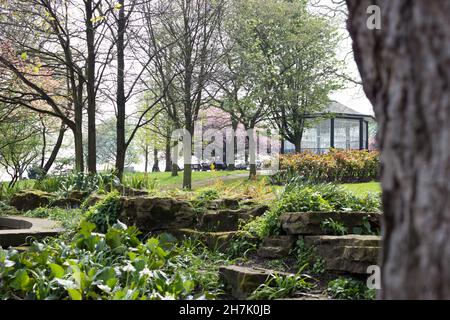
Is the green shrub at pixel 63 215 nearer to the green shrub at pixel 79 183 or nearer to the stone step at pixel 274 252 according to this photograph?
the green shrub at pixel 79 183

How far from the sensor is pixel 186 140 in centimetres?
1481

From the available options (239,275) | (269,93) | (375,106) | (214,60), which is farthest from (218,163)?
(375,106)

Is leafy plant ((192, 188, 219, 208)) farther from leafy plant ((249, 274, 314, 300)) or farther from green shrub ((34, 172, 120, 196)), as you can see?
green shrub ((34, 172, 120, 196))

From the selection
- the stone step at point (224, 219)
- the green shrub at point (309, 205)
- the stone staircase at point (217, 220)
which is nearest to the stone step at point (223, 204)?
the stone staircase at point (217, 220)

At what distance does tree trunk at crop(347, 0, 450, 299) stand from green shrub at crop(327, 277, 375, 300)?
7.27 ft

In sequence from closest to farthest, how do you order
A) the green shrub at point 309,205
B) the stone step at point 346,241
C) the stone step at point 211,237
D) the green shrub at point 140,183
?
the stone step at point 346,241
the green shrub at point 309,205
the stone step at point 211,237
the green shrub at point 140,183

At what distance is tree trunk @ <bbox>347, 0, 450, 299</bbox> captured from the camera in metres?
1.39

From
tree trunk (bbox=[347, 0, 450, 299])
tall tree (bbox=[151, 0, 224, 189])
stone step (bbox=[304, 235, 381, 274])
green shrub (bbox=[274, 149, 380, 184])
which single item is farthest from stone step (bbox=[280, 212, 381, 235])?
green shrub (bbox=[274, 149, 380, 184])

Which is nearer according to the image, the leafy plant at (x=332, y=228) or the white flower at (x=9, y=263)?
the white flower at (x=9, y=263)

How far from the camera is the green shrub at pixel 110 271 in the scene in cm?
343

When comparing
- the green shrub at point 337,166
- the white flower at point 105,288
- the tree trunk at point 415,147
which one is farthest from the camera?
the green shrub at point 337,166

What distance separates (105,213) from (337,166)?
416 inches

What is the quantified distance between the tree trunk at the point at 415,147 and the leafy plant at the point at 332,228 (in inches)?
123

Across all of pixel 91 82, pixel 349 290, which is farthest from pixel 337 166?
pixel 349 290
